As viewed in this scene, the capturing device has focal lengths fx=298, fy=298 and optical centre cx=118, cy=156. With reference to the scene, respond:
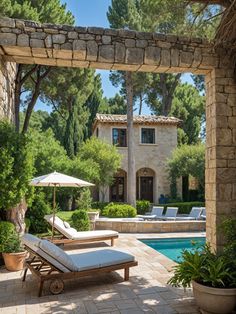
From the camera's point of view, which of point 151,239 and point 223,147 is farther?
point 151,239

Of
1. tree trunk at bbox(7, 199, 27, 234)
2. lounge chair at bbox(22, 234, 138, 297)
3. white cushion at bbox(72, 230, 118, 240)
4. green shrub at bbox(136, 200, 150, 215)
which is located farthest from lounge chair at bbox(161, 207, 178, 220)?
lounge chair at bbox(22, 234, 138, 297)

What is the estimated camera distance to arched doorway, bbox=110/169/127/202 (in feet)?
81.9

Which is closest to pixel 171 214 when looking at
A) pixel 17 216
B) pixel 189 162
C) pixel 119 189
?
pixel 189 162

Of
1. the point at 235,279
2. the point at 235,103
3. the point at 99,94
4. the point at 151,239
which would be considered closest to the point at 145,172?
the point at 99,94

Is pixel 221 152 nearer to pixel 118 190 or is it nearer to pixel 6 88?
pixel 6 88

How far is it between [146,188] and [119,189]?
7.43 feet

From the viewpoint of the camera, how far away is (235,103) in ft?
21.3

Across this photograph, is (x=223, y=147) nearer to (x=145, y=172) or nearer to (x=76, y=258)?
(x=76, y=258)

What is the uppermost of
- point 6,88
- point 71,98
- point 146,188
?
point 71,98

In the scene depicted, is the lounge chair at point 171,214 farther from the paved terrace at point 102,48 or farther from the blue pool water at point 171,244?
the paved terrace at point 102,48

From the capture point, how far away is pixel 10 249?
6512 mm

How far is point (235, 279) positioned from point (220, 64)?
443 centimetres

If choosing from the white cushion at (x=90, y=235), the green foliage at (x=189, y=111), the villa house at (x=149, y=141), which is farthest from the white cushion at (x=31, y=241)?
the green foliage at (x=189, y=111)

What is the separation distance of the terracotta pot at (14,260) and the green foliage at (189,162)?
15.9 meters
